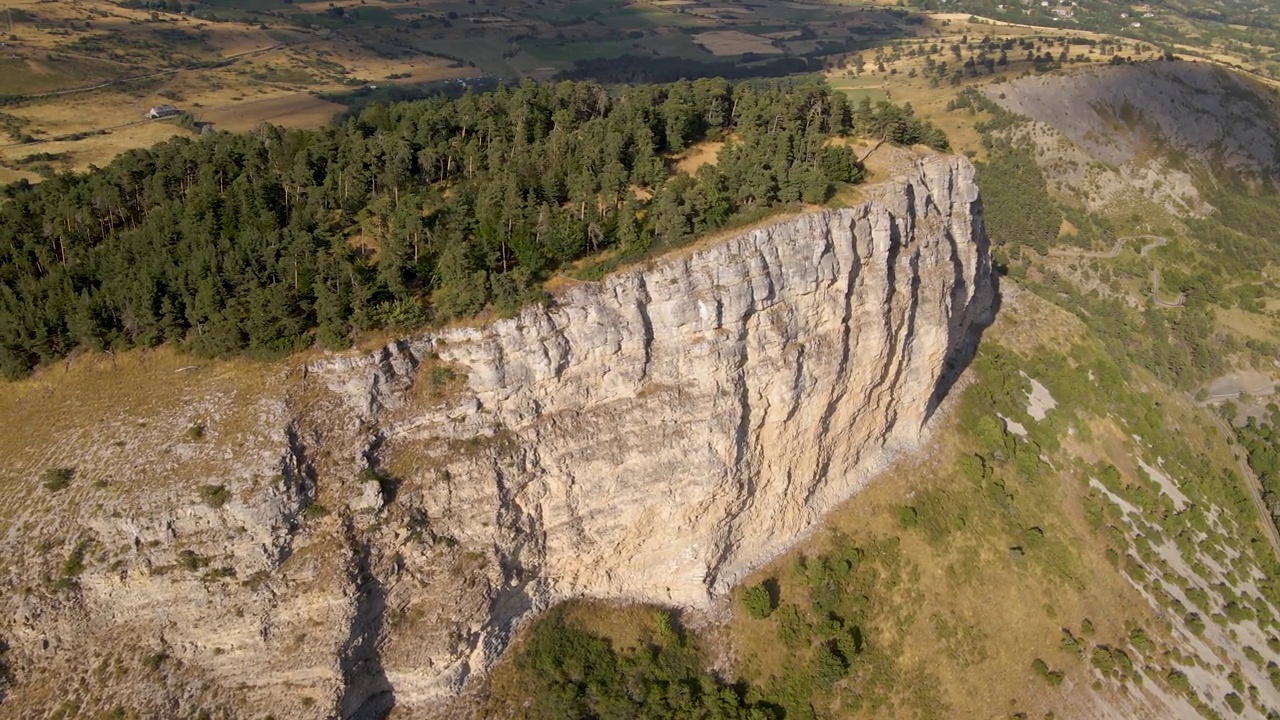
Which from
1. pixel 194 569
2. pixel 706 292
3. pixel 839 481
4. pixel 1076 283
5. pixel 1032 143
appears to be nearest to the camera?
pixel 194 569

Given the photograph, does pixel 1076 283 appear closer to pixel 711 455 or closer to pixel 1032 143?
pixel 1032 143

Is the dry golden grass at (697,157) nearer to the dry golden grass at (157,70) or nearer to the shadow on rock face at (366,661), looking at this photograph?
the shadow on rock face at (366,661)

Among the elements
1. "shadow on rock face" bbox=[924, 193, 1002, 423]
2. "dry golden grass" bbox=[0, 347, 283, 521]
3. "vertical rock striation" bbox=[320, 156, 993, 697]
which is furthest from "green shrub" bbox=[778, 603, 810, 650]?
"dry golden grass" bbox=[0, 347, 283, 521]

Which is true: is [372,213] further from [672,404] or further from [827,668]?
[827,668]

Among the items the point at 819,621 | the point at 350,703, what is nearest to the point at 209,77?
the point at 350,703

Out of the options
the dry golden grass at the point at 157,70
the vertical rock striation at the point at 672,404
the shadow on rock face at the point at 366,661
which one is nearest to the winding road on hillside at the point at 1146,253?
the vertical rock striation at the point at 672,404

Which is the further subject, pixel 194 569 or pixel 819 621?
pixel 819 621
